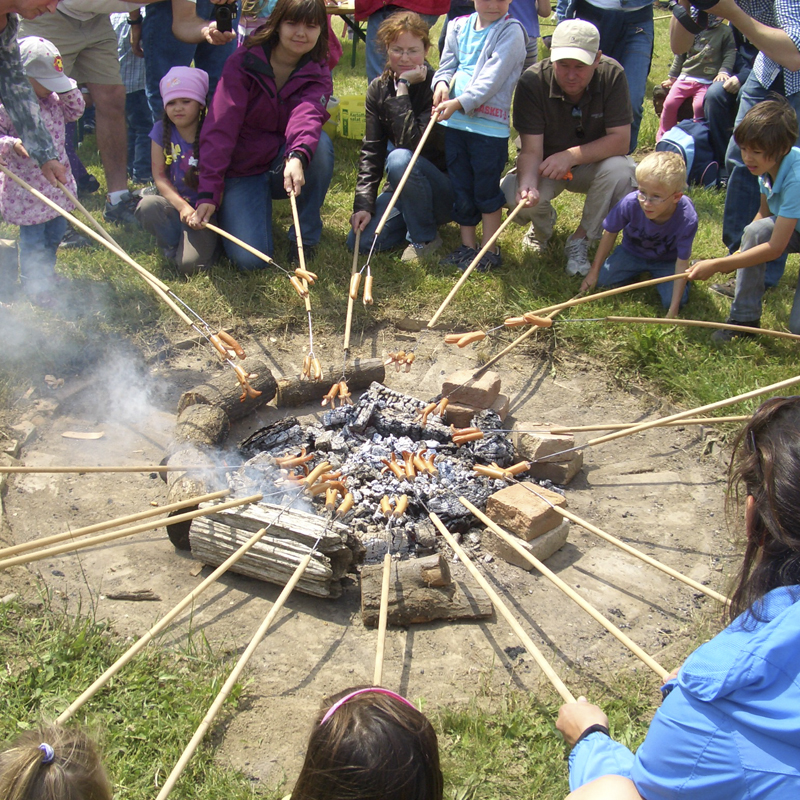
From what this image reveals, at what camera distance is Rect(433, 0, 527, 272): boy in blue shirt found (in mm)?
5898

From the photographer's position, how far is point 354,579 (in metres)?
3.85

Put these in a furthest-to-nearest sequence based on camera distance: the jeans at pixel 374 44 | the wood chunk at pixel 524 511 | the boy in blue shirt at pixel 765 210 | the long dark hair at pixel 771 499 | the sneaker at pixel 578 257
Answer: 1. the jeans at pixel 374 44
2. the sneaker at pixel 578 257
3. the boy in blue shirt at pixel 765 210
4. the wood chunk at pixel 524 511
5. the long dark hair at pixel 771 499

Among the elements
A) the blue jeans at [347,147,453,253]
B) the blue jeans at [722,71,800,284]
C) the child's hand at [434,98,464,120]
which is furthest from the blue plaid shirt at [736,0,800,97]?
the blue jeans at [347,147,453,253]

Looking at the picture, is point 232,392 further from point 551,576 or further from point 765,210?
point 765,210

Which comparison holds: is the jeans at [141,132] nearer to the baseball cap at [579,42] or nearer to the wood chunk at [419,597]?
the baseball cap at [579,42]

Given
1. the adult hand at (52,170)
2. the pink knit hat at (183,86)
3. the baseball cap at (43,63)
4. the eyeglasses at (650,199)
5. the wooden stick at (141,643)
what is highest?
the baseball cap at (43,63)

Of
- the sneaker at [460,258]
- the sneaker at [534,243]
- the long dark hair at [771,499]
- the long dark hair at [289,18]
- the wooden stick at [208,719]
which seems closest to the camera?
the long dark hair at [771,499]

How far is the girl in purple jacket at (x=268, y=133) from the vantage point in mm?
5785

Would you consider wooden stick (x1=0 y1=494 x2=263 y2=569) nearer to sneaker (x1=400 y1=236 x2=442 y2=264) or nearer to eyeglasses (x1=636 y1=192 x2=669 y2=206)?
sneaker (x1=400 y1=236 x2=442 y2=264)

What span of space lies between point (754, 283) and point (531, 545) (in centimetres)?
302

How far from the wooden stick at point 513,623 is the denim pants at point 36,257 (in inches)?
145

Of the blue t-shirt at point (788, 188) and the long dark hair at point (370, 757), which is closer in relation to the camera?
the long dark hair at point (370, 757)

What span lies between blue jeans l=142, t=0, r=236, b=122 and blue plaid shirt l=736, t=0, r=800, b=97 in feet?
14.7

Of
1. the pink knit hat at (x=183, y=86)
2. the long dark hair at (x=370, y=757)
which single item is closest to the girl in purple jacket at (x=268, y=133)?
the pink knit hat at (x=183, y=86)
